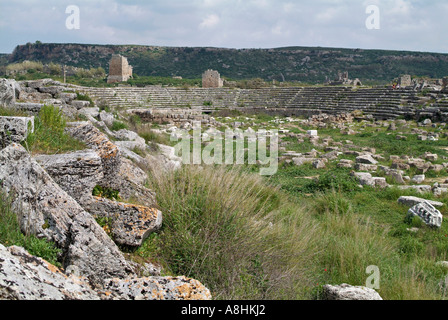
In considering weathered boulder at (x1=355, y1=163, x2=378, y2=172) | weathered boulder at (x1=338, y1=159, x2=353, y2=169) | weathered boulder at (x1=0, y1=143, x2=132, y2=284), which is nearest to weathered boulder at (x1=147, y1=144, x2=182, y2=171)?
weathered boulder at (x1=0, y1=143, x2=132, y2=284)

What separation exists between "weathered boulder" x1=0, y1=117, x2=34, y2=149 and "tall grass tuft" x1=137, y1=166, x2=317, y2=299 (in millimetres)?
1515

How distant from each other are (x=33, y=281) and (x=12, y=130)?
2107mm

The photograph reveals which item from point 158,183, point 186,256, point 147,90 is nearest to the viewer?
point 186,256

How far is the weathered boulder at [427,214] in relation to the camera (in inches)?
Result: 257

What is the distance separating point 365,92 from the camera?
3406 cm

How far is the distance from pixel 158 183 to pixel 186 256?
50.8 inches

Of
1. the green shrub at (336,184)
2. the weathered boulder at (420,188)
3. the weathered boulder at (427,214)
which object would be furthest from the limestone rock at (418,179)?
the weathered boulder at (427,214)

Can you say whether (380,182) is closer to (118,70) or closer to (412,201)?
(412,201)

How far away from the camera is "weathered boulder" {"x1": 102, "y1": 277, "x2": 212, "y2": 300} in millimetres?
2632

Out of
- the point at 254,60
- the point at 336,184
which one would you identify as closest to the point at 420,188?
the point at 336,184

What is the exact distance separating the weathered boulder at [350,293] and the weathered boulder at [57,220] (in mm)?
1738

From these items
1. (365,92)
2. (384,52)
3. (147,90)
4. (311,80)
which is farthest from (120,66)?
(384,52)
